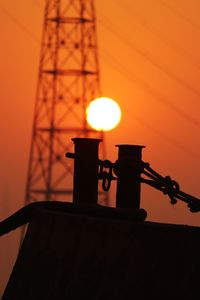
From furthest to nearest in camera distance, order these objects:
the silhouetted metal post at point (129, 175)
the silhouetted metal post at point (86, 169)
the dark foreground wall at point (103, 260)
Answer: the silhouetted metal post at point (86, 169) → the silhouetted metal post at point (129, 175) → the dark foreground wall at point (103, 260)

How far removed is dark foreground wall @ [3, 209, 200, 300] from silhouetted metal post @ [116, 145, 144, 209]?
0.94 metres

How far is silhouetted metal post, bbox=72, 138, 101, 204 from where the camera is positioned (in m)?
6.52

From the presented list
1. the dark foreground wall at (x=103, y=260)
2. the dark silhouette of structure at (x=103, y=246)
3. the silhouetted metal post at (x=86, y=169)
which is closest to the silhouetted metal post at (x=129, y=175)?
the dark silhouette of structure at (x=103, y=246)

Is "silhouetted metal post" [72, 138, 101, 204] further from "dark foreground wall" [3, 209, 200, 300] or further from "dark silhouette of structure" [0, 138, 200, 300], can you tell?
"dark foreground wall" [3, 209, 200, 300]

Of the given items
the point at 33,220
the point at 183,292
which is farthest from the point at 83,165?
the point at 183,292

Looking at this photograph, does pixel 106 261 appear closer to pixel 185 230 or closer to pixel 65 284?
pixel 65 284

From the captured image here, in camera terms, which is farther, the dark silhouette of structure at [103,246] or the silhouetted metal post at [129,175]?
the silhouetted metal post at [129,175]

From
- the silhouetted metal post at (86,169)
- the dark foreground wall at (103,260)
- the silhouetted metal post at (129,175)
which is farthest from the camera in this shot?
the silhouetted metal post at (86,169)

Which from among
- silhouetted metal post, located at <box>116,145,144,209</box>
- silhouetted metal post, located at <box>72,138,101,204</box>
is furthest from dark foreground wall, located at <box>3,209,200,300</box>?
silhouetted metal post, located at <box>116,145,144,209</box>

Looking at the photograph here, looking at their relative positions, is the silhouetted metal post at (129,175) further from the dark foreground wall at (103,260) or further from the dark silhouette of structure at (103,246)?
the dark foreground wall at (103,260)

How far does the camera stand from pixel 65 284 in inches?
208

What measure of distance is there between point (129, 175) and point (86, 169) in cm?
42

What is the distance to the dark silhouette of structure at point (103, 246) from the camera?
4.41 meters

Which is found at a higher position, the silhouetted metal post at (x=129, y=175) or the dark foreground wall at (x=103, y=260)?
the silhouetted metal post at (x=129, y=175)
